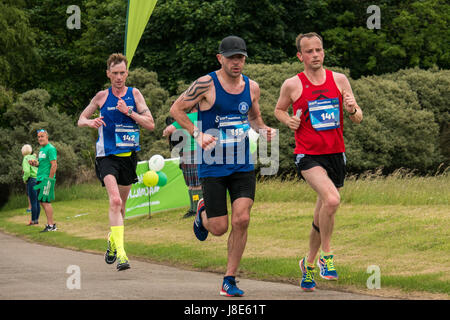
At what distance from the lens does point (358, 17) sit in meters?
39.0

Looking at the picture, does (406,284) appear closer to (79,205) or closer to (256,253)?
(256,253)

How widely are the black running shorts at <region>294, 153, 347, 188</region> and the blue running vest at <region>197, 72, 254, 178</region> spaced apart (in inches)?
25.2

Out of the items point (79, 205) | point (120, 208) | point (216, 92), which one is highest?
point (216, 92)

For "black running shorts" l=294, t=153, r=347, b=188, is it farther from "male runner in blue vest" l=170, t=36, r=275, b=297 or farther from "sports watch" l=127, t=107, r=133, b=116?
"sports watch" l=127, t=107, r=133, b=116

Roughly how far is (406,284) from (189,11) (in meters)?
26.7

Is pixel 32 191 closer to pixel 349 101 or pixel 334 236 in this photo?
pixel 334 236

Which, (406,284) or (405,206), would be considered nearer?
(406,284)

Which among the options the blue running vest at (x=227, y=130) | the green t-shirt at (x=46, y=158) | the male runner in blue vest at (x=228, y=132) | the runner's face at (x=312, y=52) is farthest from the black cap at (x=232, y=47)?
the green t-shirt at (x=46, y=158)

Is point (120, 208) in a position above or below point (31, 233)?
above

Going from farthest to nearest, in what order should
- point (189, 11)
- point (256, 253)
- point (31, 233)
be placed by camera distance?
point (189, 11), point (31, 233), point (256, 253)

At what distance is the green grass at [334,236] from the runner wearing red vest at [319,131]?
1.72 feet

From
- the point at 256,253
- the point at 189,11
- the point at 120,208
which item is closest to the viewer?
the point at 120,208

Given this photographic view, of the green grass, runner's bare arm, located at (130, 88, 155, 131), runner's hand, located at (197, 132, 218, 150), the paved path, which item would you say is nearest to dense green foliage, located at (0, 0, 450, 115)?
the green grass

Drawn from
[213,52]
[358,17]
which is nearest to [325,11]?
[358,17]
